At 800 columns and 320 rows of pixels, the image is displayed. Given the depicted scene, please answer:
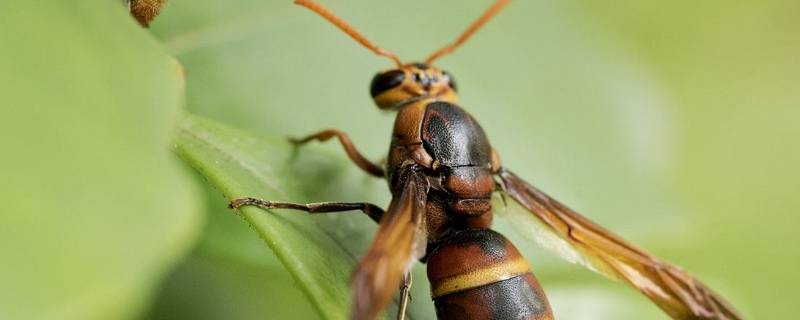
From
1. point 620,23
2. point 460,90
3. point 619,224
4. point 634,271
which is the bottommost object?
point 634,271

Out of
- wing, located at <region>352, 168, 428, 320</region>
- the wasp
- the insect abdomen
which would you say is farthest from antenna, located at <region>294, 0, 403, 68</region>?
the insect abdomen

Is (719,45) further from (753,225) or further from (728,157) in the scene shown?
(753,225)

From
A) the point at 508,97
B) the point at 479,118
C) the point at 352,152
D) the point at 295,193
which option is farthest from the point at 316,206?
the point at 508,97

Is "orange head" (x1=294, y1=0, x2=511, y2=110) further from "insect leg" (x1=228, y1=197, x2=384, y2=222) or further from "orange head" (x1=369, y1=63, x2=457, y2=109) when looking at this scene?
"insect leg" (x1=228, y1=197, x2=384, y2=222)

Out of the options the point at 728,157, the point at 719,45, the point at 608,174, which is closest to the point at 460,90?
the point at 608,174

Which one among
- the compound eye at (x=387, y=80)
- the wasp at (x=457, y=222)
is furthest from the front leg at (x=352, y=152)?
the compound eye at (x=387, y=80)

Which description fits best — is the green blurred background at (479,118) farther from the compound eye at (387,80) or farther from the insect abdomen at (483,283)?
the insect abdomen at (483,283)

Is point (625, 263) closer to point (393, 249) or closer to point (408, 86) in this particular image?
point (408, 86)
